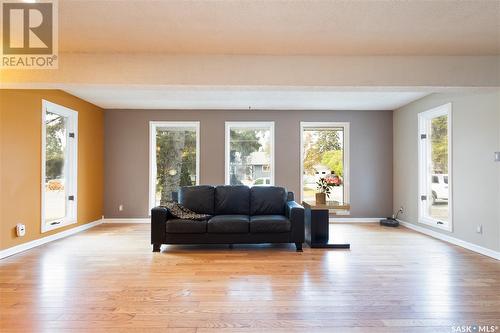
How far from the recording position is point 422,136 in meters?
5.54

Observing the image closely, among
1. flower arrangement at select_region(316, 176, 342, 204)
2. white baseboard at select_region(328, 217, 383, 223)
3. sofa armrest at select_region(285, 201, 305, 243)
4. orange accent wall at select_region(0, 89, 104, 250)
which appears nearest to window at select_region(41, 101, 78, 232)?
orange accent wall at select_region(0, 89, 104, 250)

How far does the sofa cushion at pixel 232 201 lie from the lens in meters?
4.76

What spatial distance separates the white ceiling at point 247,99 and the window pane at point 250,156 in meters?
0.61

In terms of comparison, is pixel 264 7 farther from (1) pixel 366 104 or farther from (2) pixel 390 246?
(1) pixel 366 104

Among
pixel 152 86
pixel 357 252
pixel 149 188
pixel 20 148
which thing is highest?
pixel 152 86

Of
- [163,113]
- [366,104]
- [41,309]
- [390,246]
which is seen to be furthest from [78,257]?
[366,104]

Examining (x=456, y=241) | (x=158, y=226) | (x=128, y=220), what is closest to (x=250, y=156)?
(x=158, y=226)

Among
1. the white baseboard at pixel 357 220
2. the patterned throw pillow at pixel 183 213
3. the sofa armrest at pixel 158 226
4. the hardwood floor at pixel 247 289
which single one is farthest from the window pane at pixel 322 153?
the sofa armrest at pixel 158 226

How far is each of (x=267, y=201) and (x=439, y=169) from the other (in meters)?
3.21

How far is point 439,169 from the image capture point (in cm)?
514

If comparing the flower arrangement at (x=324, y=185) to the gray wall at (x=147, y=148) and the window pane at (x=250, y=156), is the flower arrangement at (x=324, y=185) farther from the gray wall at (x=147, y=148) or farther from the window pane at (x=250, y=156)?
the window pane at (x=250, y=156)

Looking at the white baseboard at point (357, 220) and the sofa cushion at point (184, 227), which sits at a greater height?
the sofa cushion at point (184, 227)

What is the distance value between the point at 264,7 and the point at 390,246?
390cm

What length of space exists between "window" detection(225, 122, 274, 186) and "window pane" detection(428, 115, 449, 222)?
317 cm
